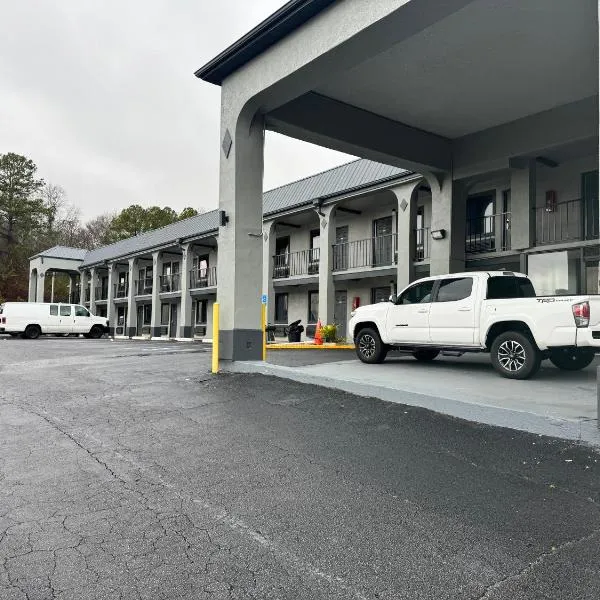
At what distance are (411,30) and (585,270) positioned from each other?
955 centimetres

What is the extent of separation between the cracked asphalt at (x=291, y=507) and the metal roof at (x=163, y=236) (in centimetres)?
2199

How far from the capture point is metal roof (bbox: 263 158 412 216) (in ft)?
61.3

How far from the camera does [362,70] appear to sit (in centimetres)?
1005

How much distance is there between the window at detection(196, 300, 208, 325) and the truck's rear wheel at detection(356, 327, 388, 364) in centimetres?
2231

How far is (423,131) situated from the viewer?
13.5m

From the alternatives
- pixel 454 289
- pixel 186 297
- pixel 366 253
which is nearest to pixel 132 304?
pixel 186 297

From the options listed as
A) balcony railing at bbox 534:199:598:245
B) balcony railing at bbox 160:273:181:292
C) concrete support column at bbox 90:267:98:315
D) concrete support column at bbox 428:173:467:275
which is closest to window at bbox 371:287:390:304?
concrete support column at bbox 428:173:467:275

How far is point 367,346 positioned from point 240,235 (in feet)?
11.5

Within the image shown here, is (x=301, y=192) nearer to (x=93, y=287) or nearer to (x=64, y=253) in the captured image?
(x=93, y=287)

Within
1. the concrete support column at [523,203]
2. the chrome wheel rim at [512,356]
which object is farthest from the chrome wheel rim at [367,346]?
the concrete support column at [523,203]

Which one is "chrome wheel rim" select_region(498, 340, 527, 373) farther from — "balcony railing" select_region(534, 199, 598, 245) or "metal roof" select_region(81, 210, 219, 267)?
"metal roof" select_region(81, 210, 219, 267)

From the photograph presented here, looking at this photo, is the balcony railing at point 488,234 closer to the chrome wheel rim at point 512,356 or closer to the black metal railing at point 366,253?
the black metal railing at point 366,253

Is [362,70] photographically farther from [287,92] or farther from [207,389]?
[207,389]

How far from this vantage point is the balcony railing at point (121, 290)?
4056 centimetres
